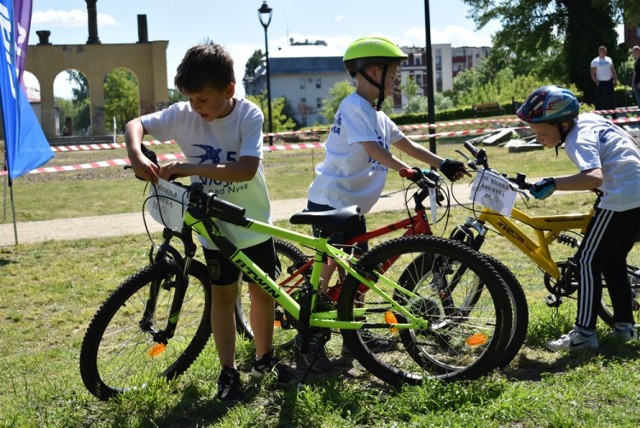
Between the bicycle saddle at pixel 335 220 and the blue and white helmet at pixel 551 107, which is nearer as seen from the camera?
the bicycle saddle at pixel 335 220

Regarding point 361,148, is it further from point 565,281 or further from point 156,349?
point 156,349

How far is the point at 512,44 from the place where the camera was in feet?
122

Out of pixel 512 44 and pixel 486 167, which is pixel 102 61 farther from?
pixel 486 167

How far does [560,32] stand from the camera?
36281mm

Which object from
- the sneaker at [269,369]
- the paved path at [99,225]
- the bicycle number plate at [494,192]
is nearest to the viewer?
the sneaker at [269,369]

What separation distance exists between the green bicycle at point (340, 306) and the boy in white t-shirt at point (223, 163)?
0.13 m

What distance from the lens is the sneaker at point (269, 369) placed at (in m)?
4.10

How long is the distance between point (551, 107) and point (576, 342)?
124 cm

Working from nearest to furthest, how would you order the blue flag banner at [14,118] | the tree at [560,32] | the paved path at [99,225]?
the blue flag banner at [14,118]
the paved path at [99,225]
the tree at [560,32]

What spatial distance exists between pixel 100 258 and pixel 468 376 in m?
5.63

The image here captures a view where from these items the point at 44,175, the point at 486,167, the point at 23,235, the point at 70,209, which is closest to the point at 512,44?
the point at 44,175

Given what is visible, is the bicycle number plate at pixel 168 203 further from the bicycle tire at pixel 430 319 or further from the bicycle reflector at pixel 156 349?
the bicycle tire at pixel 430 319

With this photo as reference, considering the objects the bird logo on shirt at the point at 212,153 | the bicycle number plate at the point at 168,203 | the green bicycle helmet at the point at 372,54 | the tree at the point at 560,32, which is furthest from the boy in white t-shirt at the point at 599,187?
the tree at the point at 560,32

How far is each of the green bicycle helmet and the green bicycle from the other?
103 cm
